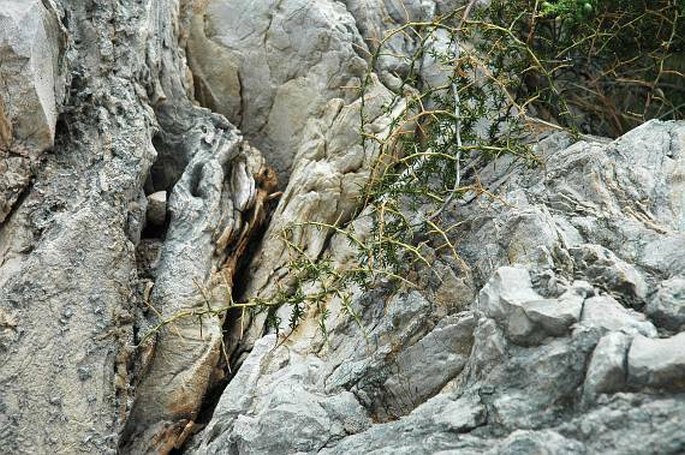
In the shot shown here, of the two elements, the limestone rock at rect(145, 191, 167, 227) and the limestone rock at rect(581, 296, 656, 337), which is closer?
the limestone rock at rect(581, 296, 656, 337)

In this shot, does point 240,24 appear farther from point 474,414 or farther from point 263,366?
point 474,414

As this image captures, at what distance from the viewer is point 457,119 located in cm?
492

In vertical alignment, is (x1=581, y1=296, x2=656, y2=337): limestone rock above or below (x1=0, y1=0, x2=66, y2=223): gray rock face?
below

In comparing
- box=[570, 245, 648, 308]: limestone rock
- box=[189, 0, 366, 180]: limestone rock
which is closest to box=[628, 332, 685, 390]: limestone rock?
box=[570, 245, 648, 308]: limestone rock

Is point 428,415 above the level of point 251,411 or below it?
above

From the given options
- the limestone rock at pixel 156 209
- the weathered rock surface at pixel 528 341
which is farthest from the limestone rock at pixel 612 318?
the limestone rock at pixel 156 209

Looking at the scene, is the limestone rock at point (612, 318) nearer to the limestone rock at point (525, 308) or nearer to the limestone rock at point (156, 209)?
the limestone rock at point (525, 308)

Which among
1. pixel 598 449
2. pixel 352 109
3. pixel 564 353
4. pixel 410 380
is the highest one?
pixel 352 109

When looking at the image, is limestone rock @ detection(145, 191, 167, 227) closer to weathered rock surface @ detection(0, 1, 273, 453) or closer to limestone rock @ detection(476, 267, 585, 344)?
weathered rock surface @ detection(0, 1, 273, 453)

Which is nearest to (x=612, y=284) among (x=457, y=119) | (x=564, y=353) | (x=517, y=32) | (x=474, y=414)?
(x=564, y=353)

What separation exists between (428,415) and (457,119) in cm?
209

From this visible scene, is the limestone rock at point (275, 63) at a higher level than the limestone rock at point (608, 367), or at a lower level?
higher

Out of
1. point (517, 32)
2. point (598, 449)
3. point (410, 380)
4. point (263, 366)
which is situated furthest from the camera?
point (517, 32)

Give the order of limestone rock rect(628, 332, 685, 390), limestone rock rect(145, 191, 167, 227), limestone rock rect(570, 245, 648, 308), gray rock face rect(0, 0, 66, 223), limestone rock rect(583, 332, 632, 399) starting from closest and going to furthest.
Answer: limestone rock rect(628, 332, 685, 390) → limestone rock rect(583, 332, 632, 399) → limestone rock rect(570, 245, 648, 308) → gray rock face rect(0, 0, 66, 223) → limestone rock rect(145, 191, 167, 227)
